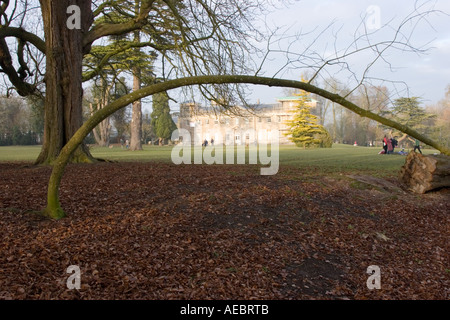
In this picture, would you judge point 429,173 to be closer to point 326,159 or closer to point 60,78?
point 326,159

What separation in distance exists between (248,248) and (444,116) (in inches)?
1647

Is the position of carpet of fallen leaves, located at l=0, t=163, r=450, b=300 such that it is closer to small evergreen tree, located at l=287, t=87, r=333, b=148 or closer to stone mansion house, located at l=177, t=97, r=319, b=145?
small evergreen tree, located at l=287, t=87, r=333, b=148

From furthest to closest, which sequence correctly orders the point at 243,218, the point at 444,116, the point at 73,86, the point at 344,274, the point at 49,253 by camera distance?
1. the point at 444,116
2. the point at 73,86
3. the point at 243,218
4. the point at 344,274
5. the point at 49,253

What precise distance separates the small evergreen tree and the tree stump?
29818mm

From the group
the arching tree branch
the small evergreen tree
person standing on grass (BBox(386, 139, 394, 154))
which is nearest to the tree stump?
the arching tree branch

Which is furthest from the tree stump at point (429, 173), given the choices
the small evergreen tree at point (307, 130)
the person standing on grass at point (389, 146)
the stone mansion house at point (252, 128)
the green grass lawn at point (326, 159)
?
the stone mansion house at point (252, 128)

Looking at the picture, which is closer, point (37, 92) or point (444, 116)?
point (37, 92)

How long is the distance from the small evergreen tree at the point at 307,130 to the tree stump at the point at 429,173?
2982 centimetres

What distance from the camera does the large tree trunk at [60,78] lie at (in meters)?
11.4

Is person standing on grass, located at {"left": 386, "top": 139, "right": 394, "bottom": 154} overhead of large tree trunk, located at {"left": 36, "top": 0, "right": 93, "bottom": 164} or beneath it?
beneath

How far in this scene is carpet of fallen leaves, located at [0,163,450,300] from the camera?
4.19m

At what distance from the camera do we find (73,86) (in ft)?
39.1
